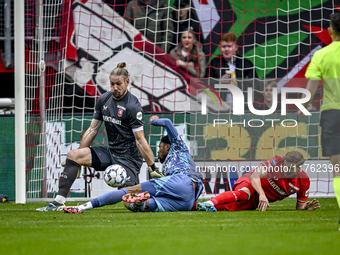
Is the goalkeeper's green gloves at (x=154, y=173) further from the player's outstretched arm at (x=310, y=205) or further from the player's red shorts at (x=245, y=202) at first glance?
the player's outstretched arm at (x=310, y=205)

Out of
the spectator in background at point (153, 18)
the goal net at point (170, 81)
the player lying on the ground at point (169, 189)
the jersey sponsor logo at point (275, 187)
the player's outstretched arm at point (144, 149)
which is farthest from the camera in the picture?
the spectator in background at point (153, 18)

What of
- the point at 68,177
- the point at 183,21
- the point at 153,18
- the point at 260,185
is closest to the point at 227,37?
the point at 183,21

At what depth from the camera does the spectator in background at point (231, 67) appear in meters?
8.55

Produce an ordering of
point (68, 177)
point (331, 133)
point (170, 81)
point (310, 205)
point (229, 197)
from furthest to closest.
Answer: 1. point (170, 81)
2. point (68, 177)
3. point (310, 205)
4. point (229, 197)
5. point (331, 133)

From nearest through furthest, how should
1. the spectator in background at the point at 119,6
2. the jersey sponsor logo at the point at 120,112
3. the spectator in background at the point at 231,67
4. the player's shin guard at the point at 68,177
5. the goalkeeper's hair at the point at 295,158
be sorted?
the goalkeeper's hair at the point at 295,158
the player's shin guard at the point at 68,177
the jersey sponsor logo at the point at 120,112
the spectator in background at the point at 231,67
the spectator in background at the point at 119,6

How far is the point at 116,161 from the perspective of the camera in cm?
566

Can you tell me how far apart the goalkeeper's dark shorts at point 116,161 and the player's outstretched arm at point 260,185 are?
136 cm

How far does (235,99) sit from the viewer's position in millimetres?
8258

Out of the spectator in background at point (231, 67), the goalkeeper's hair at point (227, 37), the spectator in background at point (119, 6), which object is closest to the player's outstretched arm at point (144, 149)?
the spectator in background at point (231, 67)

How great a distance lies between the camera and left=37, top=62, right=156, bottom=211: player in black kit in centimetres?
546

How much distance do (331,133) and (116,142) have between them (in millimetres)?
2783

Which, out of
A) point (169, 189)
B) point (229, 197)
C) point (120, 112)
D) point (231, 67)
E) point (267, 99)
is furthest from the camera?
point (231, 67)

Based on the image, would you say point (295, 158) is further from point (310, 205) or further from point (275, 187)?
point (310, 205)

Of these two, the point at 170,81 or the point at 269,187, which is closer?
the point at 269,187
